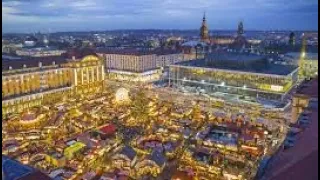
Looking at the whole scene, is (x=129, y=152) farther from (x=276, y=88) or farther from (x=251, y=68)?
(x=251, y=68)

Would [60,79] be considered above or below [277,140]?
above

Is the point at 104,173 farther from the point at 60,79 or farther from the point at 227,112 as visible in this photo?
the point at 60,79

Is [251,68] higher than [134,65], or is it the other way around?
[251,68]

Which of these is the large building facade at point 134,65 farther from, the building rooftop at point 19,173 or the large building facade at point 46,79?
the building rooftop at point 19,173

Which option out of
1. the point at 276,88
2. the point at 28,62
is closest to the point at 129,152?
the point at 28,62

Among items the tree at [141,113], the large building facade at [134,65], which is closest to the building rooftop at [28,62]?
the tree at [141,113]

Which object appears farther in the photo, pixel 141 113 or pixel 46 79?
pixel 46 79

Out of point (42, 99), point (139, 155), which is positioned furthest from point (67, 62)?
point (139, 155)

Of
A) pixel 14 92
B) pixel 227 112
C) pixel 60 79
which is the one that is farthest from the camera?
pixel 60 79

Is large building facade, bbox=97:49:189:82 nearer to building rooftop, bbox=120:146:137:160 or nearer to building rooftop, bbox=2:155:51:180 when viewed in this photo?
building rooftop, bbox=120:146:137:160
